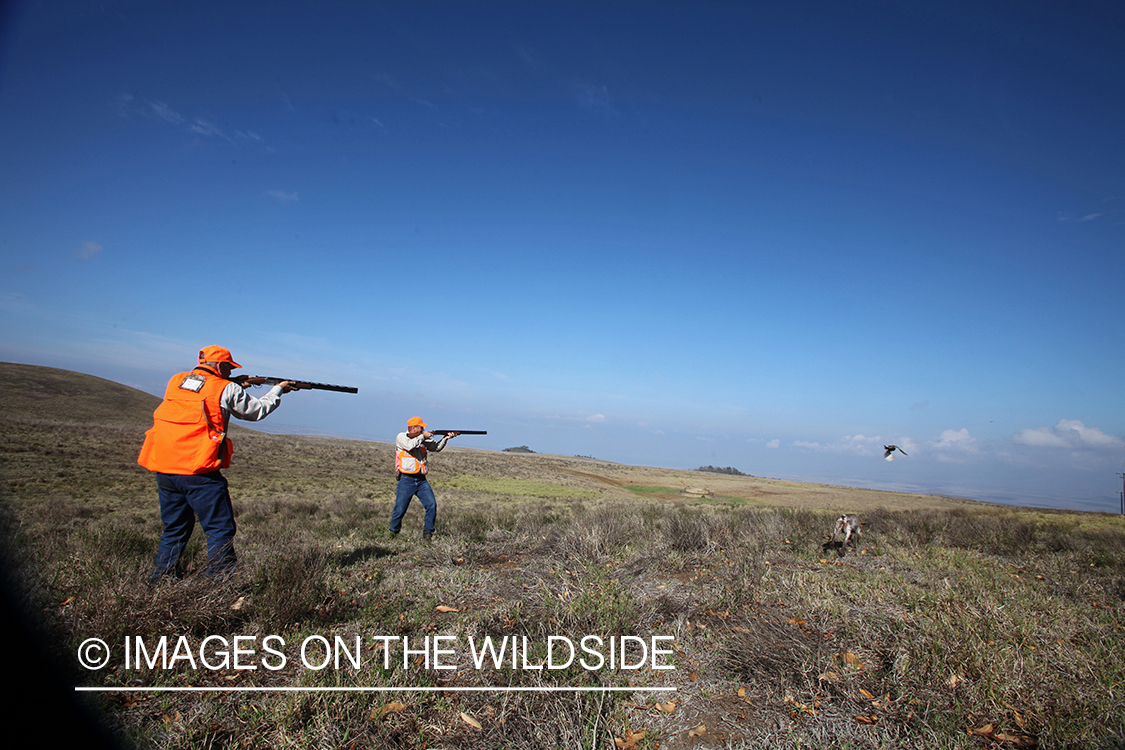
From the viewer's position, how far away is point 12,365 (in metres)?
65.3

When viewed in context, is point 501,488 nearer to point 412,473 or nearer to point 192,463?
point 412,473

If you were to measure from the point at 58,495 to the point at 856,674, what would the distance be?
64.3 ft

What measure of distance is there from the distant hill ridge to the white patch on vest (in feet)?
195

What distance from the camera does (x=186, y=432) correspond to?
4.89 m

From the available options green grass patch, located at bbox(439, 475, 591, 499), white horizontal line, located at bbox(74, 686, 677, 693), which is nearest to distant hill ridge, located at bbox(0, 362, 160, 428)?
green grass patch, located at bbox(439, 475, 591, 499)

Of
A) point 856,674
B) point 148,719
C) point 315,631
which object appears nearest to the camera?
point 148,719

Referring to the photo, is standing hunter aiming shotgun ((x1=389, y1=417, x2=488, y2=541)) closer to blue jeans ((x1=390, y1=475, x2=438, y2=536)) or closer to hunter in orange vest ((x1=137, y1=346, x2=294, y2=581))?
blue jeans ((x1=390, y1=475, x2=438, y2=536))

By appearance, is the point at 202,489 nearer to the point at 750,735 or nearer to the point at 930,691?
the point at 750,735

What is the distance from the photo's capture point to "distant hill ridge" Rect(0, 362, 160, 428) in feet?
167

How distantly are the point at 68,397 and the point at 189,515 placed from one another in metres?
75.2

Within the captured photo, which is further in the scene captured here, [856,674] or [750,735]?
[856,674]

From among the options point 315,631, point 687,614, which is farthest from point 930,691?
point 315,631

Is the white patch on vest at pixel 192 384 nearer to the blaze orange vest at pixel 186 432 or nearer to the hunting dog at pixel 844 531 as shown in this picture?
the blaze orange vest at pixel 186 432

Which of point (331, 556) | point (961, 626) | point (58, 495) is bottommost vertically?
point (58, 495)
